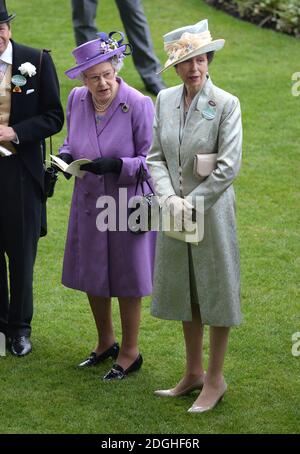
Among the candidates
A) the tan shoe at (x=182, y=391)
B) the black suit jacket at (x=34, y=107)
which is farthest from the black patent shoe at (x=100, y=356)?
the black suit jacket at (x=34, y=107)

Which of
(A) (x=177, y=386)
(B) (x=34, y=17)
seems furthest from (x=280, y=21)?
(A) (x=177, y=386)

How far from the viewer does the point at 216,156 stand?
5.75m

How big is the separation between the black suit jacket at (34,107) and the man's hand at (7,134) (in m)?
0.03

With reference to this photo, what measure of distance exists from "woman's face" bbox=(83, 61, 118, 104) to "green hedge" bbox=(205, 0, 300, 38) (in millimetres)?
6736

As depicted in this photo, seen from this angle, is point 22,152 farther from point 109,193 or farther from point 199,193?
point 199,193

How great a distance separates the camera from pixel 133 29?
1119 cm

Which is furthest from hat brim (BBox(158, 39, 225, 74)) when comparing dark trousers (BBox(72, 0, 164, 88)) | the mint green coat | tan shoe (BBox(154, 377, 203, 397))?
dark trousers (BBox(72, 0, 164, 88))

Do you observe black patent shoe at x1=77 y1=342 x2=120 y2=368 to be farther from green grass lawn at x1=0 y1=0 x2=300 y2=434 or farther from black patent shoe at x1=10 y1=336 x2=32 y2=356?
black patent shoe at x1=10 y1=336 x2=32 y2=356

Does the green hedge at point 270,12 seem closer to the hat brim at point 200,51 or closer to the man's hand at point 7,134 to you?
the man's hand at point 7,134

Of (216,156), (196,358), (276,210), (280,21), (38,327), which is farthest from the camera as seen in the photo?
(280,21)

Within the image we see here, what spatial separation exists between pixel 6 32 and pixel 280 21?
6.79 m

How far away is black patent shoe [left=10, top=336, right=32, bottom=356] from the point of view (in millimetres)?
6824

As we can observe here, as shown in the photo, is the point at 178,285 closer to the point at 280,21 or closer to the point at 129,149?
the point at 129,149

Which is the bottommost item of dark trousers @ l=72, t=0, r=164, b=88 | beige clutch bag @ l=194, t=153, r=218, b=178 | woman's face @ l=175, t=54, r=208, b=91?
dark trousers @ l=72, t=0, r=164, b=88
